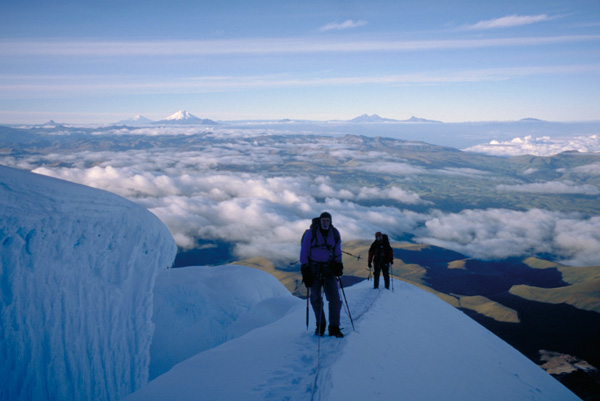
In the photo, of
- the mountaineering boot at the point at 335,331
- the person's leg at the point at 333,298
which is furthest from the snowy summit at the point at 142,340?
the person's leg at the point at 333,298

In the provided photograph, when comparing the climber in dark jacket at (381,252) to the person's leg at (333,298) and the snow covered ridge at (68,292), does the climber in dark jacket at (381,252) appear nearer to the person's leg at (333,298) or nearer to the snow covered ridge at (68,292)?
the person's leg at (333,298)

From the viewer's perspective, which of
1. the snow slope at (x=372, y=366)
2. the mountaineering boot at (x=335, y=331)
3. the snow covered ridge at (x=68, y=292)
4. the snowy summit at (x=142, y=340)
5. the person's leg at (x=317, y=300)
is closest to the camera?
the snow slope at (x=372, y=366)

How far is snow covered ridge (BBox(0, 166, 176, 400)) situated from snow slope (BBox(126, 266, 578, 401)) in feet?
18.0

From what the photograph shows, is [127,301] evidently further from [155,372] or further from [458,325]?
[458,325]

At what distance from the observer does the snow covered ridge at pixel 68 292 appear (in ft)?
34.7

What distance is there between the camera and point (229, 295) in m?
29.5

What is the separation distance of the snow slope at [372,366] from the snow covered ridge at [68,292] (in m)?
5.48

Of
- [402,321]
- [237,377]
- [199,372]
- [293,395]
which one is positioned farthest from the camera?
[402,321]

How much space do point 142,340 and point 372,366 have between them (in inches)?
504

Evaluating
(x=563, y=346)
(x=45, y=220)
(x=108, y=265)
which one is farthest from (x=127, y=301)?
(x=563, y=346)

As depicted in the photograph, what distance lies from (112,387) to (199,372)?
326 inches

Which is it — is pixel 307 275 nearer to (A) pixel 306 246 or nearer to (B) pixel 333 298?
(A) pixel 306 246

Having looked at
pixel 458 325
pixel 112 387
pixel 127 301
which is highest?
pixel 127 301

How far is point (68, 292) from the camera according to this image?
12078mm
